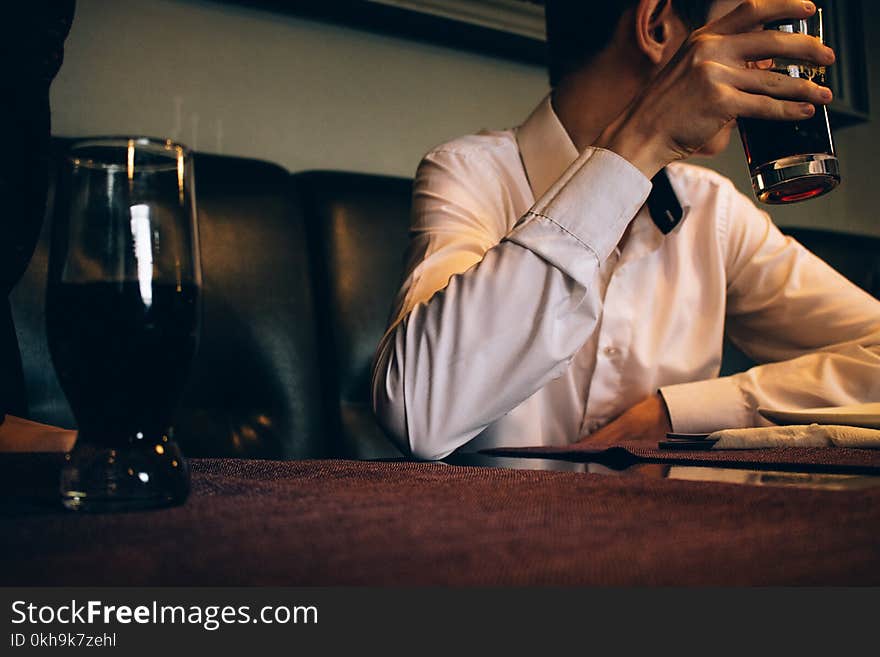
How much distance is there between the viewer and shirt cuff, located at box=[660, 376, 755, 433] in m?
1.01

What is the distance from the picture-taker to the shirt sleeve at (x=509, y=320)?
791 millimetres

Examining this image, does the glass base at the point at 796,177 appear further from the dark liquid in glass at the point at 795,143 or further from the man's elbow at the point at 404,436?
the man's elbow at the point at 404,436

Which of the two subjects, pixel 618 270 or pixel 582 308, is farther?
pixel 618 270

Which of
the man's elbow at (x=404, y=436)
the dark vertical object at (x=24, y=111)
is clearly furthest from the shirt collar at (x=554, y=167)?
the dark vertical object at (x=24, y=111)

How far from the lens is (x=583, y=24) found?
1210 millimetres

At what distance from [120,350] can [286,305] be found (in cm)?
100

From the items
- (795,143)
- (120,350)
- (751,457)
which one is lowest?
(751,457)

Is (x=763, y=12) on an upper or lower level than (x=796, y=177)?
upper

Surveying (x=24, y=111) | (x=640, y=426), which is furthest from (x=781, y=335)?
(x=24, y=111)

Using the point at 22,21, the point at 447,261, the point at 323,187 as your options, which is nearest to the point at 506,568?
the point at 22,21

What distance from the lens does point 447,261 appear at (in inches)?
40.0

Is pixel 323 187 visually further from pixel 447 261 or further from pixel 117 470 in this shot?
pixel 117 470

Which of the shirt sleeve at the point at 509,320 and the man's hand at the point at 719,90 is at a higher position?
the man's hand at the point at 719,90

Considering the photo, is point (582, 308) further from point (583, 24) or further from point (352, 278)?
point (352, 278)
